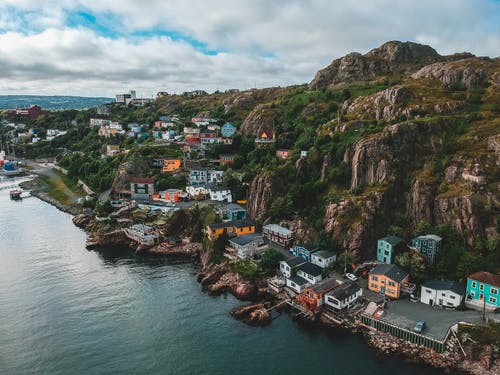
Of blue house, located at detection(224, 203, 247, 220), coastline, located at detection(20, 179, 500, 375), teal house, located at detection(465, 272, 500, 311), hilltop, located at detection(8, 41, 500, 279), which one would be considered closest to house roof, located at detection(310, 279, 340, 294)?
coastline, located at detection(20, 179, 500, 375)

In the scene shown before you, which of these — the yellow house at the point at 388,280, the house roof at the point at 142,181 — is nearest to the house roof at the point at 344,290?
the yellow house at the point at 388,280

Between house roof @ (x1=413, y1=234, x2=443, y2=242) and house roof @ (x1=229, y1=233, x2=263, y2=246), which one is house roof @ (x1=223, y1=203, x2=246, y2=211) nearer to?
house roof @ (x1=229, y1=233, x2=263, y2=246)

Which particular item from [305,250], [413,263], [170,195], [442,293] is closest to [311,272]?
[305,250]

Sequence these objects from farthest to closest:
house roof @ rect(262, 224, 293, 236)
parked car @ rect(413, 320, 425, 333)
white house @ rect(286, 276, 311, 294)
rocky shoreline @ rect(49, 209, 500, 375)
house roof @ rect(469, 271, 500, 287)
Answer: house roof @ rect(262, 224, 293, 236), white house @ rect(286, 276, 311, 294), house roof @ rect(469, 271, 500, 287), parked car @ rect(413, 320, 425, 333), rocky shoreline @ rect(49, 209, 500, 375)

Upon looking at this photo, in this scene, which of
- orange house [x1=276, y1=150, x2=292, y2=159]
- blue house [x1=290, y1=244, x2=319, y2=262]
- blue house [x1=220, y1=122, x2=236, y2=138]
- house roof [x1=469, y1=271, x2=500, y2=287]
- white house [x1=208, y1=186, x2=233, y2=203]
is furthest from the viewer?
blue house [x1=220, y1=122, x2=236, y2=138]

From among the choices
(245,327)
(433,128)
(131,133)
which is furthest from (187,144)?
(245,327)

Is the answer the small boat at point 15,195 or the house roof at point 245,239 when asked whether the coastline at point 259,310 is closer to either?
the house roof at point 245,239

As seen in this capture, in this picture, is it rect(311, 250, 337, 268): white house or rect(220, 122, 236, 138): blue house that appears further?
rect(220, 122, 236, 138): blue house
